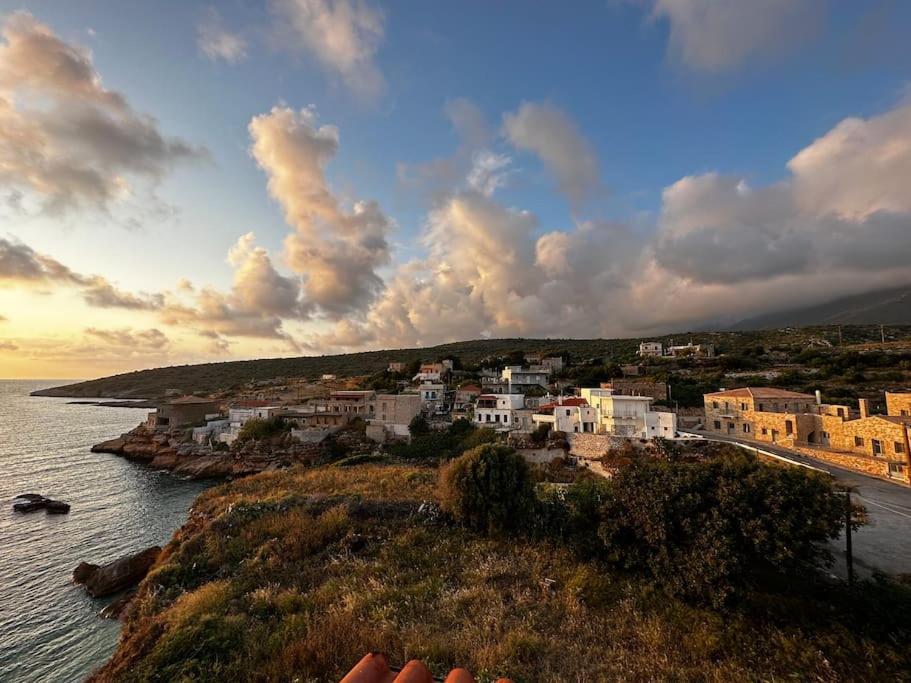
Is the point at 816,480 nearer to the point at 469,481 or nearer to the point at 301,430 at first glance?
the point at 469,481

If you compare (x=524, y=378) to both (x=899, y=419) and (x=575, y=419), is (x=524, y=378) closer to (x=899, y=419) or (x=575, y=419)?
(x=575, y=419)

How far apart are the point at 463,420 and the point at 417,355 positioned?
79.5 meters

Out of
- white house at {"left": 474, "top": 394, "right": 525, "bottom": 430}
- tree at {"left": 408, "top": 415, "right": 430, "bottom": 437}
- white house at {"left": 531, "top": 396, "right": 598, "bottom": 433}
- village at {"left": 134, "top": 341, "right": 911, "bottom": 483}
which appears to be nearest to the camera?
village at {"left": 134, "top": 341, "right": 911, "bottom": 483}

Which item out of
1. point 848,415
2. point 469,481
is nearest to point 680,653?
point 469,481

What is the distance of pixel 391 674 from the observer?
4141 millimetres

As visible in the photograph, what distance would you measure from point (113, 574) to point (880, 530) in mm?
29261

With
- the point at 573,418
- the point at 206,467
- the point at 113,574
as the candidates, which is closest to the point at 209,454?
the point at 206,467

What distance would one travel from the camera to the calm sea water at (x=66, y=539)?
12430 mm

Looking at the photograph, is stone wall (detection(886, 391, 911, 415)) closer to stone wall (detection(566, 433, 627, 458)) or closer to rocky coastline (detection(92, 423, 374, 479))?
stone wall (detection(566, 433, 627, 458))

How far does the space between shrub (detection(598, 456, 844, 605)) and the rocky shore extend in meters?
34.5

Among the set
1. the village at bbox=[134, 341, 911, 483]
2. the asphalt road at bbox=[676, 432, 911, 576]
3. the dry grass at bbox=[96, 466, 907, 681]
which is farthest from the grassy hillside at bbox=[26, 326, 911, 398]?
the dry grass at bbox=[96, 466, 907, 681]

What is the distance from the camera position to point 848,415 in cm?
2672

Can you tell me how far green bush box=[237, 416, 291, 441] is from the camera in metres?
43.4

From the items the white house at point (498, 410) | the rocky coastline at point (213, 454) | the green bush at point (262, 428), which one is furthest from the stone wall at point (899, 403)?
the green bush at point (262, 428)
